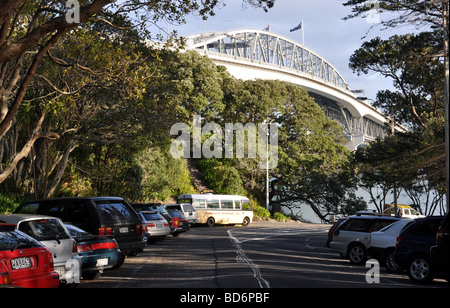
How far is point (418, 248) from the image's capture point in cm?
1309

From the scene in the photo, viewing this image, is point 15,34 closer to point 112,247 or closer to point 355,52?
point 112,247

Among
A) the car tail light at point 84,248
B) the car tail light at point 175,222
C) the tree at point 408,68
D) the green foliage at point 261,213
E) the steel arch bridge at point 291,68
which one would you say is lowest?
the green foliage at point 261,213

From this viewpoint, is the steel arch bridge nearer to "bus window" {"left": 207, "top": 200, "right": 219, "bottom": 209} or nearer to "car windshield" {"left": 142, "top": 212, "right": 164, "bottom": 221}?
"bus window" {"left": 207, "top": 200, "right": 219, "bottom": 209}

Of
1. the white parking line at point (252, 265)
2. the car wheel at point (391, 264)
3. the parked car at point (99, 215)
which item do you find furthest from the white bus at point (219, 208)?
the car wheel at point (391, 264)

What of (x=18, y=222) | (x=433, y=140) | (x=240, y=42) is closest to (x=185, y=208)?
(x=433, y=140)

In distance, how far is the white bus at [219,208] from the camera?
4181 cm

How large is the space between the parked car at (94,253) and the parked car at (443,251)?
22.9ft

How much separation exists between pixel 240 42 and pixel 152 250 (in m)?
63.2

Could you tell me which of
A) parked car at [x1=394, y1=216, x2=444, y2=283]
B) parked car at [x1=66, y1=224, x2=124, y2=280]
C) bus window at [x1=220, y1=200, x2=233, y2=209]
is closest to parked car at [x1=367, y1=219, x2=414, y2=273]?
parked car at [x1=394, y1=216, x2=444, y2=283]

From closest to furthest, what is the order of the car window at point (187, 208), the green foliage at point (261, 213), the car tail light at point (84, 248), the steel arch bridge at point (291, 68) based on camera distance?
the car tail light at point (84, 248)
the car window at point (187, 208)
the green foliage at point (261, 213)
the steel arch bridge at point (291, 68)

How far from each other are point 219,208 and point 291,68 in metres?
43.8

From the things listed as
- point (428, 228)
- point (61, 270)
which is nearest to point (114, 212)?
point (61, 270)

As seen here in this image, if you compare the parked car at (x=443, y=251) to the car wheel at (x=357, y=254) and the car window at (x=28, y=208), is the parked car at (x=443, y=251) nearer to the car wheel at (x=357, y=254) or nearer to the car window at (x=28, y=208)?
the car wheel at (x=357, y=254)

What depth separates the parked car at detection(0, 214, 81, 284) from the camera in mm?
10500
